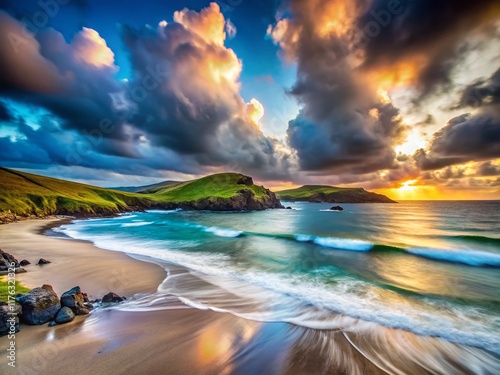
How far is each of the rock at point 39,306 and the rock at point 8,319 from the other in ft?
0.83

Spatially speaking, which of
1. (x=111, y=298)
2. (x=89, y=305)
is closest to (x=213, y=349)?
(x=111, y=298)

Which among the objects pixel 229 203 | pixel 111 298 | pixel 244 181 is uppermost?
pixel 244 181

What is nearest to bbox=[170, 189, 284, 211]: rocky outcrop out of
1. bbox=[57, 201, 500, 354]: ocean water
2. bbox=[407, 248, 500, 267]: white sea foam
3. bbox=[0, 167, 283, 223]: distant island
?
bbox=[0, 167, 283, 223]: distant island

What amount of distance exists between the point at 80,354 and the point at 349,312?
958 centimetres

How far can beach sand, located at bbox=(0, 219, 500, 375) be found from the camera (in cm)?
515

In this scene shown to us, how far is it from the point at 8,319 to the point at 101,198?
95.8m

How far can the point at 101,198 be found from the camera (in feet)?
277

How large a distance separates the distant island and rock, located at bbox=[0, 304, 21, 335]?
4988cm

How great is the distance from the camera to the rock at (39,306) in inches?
254

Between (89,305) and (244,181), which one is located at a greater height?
(244,181)

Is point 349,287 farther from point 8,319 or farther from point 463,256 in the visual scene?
point 463,256

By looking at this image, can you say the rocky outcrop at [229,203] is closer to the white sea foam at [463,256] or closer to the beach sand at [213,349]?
the white sea foam at [463,256]

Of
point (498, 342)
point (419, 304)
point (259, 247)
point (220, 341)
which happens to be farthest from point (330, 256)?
point (220, 341)

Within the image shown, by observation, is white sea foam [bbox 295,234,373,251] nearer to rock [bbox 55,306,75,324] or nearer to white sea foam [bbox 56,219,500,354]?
white sea foam [bbox 56,219,500,354]
